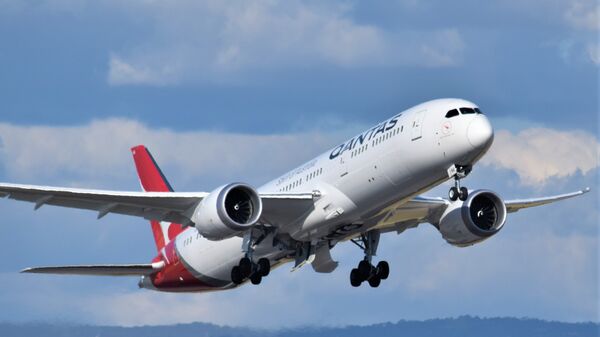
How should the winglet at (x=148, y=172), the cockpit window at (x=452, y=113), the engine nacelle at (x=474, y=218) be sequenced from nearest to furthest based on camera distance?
the cockpit window at (x=452, y=113), the engine nacelle at (x=474, y=218), the winglet at (x=148, y=172)

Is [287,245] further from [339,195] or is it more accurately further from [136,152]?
[136,152]

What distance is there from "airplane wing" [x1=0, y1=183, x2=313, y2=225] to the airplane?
0.13 feet

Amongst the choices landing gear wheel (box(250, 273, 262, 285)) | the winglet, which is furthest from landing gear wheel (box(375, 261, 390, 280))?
the winglet

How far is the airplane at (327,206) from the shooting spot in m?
53.6

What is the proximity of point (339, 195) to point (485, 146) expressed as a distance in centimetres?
633

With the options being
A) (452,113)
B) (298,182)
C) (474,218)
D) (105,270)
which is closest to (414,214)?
(474,218)

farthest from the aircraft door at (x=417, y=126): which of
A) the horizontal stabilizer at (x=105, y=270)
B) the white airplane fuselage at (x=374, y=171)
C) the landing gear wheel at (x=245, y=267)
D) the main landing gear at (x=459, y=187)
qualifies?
the horizontal stabilizer at (x=105, y=270)

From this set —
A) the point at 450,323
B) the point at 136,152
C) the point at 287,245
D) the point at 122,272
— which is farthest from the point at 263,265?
the point at 450,323

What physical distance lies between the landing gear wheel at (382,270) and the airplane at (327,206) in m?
0.04

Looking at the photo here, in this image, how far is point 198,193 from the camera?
58.1m

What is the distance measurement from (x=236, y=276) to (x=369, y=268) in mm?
6320

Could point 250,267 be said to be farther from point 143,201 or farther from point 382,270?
point 382,270

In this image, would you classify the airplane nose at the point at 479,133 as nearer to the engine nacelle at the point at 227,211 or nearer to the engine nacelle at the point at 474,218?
the engine nacelle at the point at 227,211

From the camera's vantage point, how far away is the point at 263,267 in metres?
59.4
